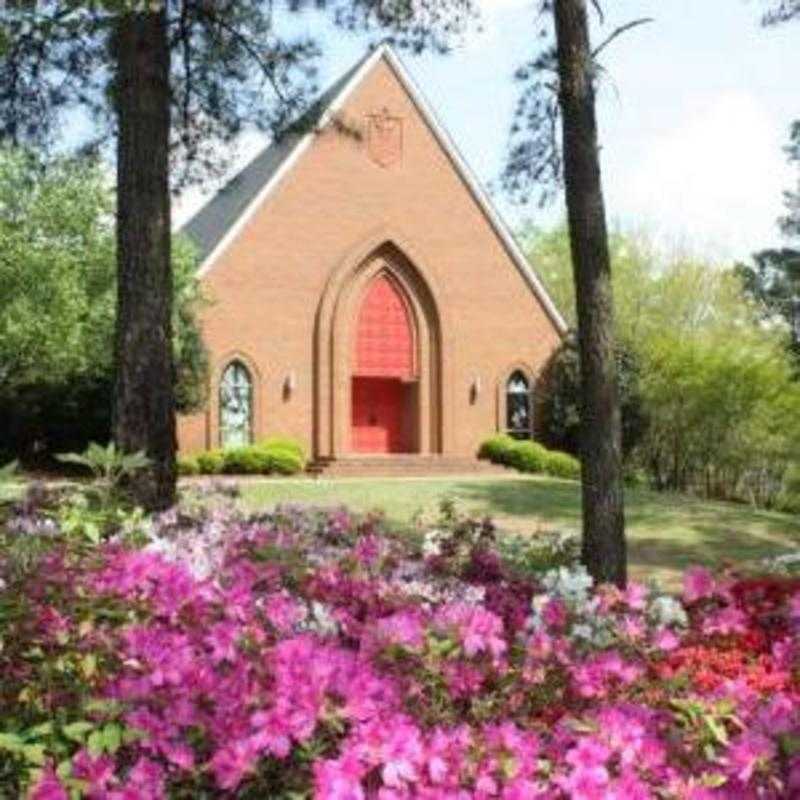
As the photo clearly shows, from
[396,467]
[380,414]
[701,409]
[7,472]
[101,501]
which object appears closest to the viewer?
[7,472]

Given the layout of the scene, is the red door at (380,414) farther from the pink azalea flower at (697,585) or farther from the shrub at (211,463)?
the pink azalea flower at (697,585)

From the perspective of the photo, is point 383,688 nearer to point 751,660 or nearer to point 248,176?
point 751,660

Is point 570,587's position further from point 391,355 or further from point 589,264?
point 391,355

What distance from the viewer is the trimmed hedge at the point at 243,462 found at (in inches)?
1359

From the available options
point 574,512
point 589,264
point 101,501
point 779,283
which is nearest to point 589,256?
point 589,264

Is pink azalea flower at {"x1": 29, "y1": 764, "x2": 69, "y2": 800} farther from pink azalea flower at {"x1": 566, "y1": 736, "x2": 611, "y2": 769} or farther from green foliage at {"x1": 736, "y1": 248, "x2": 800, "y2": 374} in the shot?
green foliage at {"x1": 736, "y1": 248, "x2": 800, "y2": 374}

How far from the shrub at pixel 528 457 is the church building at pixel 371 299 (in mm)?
2338

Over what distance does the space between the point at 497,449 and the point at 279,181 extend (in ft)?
30.2

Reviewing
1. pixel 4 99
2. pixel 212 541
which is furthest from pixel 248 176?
pixel 212 541

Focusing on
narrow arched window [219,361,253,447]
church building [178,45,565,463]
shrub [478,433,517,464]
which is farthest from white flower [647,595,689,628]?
shrub [478,433,517,464]

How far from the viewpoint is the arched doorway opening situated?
41.4m

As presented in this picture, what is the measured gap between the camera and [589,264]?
401 inches

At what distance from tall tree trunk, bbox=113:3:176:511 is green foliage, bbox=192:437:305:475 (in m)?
24.3

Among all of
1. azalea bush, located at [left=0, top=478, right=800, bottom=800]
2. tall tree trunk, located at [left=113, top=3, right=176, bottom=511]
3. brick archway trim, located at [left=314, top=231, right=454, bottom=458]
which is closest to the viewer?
azalea bush, located at [left=0, top=478, right=800, bottom=800]
